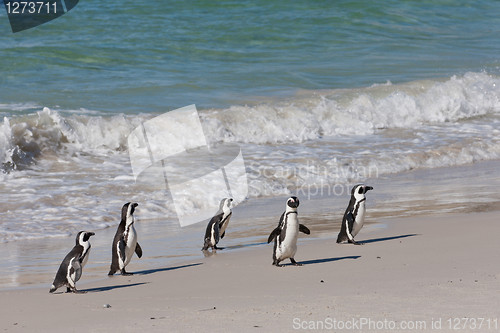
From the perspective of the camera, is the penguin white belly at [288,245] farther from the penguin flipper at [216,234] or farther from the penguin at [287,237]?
the penguin flipper at [216,234]

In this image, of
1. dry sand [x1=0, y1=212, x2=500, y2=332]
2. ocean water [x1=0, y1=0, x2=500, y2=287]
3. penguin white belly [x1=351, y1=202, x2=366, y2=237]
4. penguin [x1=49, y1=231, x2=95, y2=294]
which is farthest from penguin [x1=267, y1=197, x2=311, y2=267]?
penguin [x1=49, y1=231, x2=95, y2=294]

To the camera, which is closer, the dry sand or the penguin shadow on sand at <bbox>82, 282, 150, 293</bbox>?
the dry sand

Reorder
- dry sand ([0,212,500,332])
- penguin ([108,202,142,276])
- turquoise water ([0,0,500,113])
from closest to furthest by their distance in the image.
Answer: dry sand ([0,212,500,332]), penguin ([108,202,142,276]), turquoise water ([0,0,500,113])

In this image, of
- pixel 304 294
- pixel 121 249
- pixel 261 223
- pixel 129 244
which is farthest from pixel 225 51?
pixel 304 294

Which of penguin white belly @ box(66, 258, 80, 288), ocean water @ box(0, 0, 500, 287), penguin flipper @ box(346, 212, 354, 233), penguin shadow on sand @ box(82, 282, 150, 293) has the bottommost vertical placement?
ocean water @ box(0, 0, 500, 287)

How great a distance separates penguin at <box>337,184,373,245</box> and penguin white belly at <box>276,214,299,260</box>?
2.19ft

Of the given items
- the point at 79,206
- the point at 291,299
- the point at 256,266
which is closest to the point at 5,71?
the point at 79,206

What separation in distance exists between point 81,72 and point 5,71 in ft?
5.15

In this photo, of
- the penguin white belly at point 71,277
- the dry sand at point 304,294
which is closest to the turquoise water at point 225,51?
the dry sand at point 304,294

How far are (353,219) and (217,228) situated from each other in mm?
1204

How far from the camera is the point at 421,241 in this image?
7.25 metres

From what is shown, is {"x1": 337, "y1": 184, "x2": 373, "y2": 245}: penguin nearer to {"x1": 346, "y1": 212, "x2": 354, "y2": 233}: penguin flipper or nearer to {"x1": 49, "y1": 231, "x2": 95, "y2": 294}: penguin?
{"x1": 346, "y1": 212, "x2": 354, "y2": 233}: penguin flipper

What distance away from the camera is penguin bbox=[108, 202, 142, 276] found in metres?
6.59

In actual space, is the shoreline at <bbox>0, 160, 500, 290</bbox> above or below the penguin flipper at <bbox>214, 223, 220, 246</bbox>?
below
